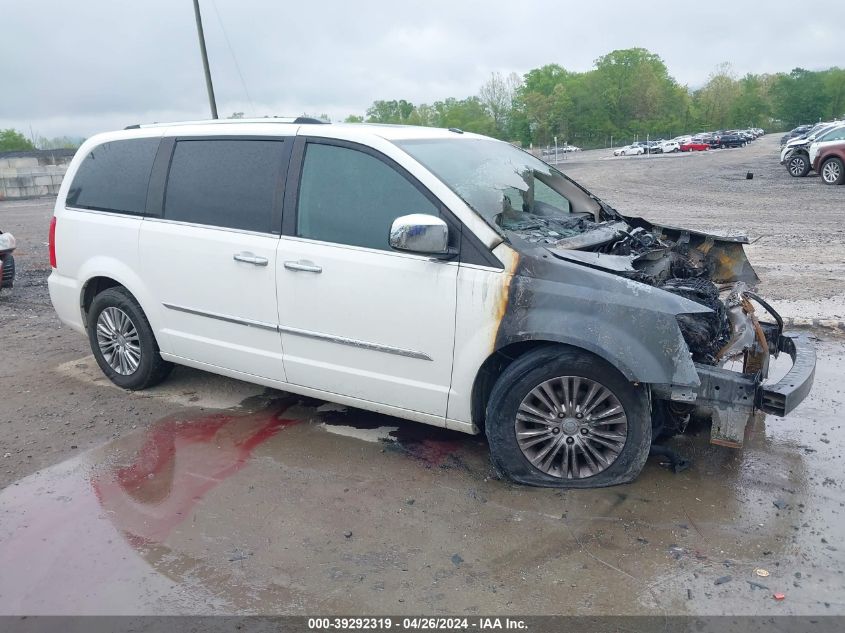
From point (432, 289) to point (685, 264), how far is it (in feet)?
6.05

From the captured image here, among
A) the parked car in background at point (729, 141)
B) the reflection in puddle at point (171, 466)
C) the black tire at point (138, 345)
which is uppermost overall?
the parked car in background at point (729, 141)

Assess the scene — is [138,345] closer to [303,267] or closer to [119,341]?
[119,341]

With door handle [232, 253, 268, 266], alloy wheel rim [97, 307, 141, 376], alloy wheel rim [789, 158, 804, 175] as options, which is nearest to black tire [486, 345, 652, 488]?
door handle [232, 253, 268, 266]

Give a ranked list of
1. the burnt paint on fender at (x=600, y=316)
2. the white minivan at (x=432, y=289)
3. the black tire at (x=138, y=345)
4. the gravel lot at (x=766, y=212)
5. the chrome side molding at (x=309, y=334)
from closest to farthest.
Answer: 1. the burnt paint on fender at (x=600, y=316)
2. the white minivan at (x=432, y=289)
3. the chrome side molding at (x=309, y=334)
4. the black tire at (x=138, y=345)
5. the gravel lot at (x=766, y=212)

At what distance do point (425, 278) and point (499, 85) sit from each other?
10009 centimetres

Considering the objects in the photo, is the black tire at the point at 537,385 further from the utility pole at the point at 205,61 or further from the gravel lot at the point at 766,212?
the utility pole at the point at 205,61

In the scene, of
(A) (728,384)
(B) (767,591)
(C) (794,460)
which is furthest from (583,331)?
(C) (794,460)

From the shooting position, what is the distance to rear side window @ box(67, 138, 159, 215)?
5.18 metres

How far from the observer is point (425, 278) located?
3.92m

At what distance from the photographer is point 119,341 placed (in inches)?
216

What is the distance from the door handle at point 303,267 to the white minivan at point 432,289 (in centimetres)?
1

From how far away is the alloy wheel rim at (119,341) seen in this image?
5.39 m

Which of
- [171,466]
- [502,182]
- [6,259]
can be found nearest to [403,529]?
[171,466]

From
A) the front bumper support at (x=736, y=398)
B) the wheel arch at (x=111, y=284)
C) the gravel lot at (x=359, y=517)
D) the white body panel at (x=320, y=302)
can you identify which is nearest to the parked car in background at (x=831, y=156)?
the gravel lot at (x=359, y=517)
